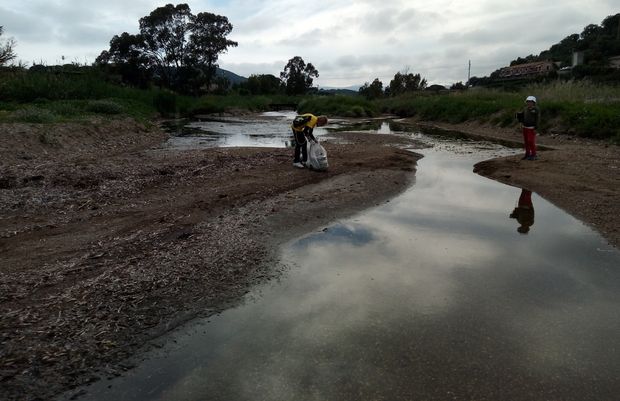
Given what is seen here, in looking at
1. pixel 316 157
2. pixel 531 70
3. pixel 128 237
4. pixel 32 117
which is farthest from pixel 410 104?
pixel 531 70

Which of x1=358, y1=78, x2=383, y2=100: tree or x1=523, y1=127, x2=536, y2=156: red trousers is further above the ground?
x1=358, y1=78, x2=383, y2=100: tree

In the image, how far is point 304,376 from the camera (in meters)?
3.13

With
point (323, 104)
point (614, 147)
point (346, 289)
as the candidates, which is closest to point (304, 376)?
point (346, 289)

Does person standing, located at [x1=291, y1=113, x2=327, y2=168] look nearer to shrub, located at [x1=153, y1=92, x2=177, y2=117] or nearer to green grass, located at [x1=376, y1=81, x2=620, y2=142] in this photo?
green grass, located at [x1=376, y1=81, x2=620, y2=142]

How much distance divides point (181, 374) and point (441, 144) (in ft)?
49.6

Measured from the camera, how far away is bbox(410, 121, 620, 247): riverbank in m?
6.93

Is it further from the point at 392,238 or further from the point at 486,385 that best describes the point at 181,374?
the point at 392,238

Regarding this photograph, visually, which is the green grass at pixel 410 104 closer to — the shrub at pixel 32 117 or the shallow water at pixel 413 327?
the shrub at pixel 32 117

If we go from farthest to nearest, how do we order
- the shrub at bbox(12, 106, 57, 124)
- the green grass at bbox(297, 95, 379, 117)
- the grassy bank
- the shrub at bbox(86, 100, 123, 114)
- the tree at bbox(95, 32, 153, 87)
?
the tree at bbox(95, 32, 153, 87) → the green grass at bbox(297, 95, 379, 117) → the shrub at bbox(86, 100, 123, 114) → the grassy bank → the shrub at bbox(12, 106, 57, 124)

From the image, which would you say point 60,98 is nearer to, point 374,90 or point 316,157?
point 316,157

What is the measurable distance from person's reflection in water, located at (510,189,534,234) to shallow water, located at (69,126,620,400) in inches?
13.9

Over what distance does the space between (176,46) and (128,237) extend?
2159 inches

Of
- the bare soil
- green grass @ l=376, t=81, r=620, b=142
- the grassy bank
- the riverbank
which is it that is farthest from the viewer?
green grass @ l=376, t=81, r=620, b=142

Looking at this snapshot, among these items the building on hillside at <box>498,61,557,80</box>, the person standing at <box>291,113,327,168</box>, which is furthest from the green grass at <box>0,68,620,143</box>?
the building on hillside at <box>498,61,557,80</box>
